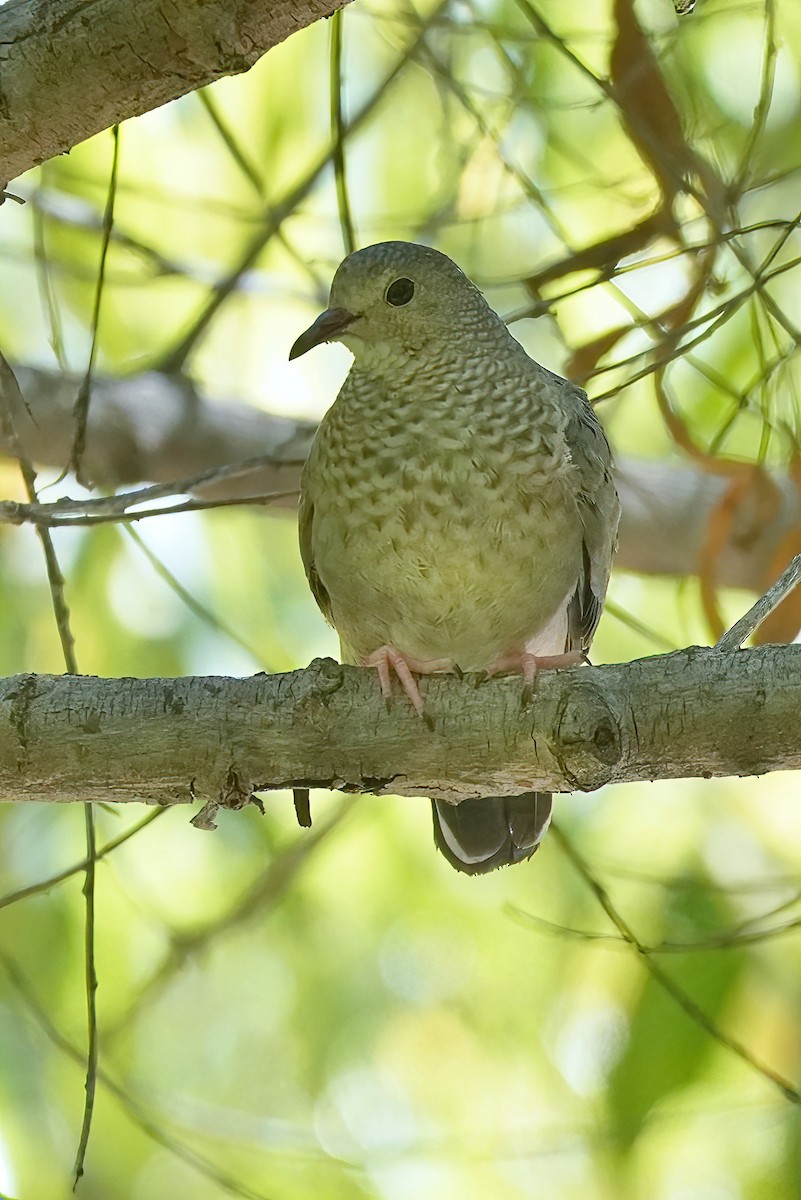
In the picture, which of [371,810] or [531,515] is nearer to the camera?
[531,515]

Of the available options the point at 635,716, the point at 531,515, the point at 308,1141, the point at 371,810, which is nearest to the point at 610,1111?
the point at 308,1141

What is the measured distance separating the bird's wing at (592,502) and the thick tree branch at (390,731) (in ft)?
2.61

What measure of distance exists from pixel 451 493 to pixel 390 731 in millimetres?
689

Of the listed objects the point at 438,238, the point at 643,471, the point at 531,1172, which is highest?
the point at 438,238

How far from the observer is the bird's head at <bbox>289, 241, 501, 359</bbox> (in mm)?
2570

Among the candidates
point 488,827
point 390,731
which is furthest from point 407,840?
point 390,731

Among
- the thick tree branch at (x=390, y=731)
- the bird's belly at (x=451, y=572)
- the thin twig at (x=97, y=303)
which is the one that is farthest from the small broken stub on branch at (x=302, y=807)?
the thin twig at (x=97, y=303)

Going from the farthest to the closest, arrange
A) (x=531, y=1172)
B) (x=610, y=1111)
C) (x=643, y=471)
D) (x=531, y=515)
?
(x=643, y=471)
(x=531, y=1172)
(x=610, y=1111)
(x=531, y=515)

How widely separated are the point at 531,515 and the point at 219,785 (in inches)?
35.4

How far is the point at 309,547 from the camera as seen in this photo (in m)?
2.69

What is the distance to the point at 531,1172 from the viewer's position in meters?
3.14

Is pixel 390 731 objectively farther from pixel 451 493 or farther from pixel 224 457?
pixel 224 457

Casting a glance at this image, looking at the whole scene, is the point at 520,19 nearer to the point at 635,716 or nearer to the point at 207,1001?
the point at 635,716

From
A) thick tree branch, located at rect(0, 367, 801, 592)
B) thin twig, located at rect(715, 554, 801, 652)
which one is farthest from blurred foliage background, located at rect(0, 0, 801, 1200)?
thin twig, located at rect(715, 554, 801, 652)
